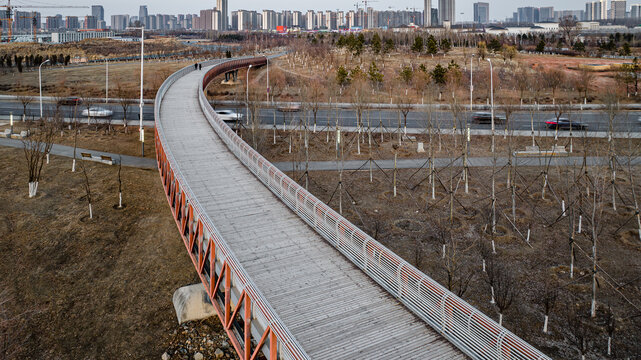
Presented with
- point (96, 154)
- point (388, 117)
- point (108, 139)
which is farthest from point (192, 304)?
point (388, 117)

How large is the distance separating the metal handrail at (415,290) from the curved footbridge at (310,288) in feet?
0.07

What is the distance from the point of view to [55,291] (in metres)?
17.8

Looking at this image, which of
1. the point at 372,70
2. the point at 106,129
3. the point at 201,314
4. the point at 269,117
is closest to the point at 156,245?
the point at 201,314

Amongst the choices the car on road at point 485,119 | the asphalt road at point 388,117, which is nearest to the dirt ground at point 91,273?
the asphalt road at point 388,117

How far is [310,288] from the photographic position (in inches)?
452

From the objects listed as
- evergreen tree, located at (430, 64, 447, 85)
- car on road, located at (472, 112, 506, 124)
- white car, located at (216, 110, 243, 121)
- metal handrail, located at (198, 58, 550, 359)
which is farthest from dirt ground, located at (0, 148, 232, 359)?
evergreen tree, located at (430, 64, 447, 85)

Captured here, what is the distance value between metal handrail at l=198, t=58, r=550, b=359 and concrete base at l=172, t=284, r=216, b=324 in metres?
4.49

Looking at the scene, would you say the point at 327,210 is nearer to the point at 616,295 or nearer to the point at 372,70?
the point at 616,295

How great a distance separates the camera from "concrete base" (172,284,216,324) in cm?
1609

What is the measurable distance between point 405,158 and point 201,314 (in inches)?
781

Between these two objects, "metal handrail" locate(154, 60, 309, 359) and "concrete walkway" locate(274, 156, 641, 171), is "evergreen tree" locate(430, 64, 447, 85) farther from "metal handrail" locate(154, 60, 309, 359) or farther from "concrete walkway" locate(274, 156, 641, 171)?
"metal handrail" locate(154, 60, 309, 359)

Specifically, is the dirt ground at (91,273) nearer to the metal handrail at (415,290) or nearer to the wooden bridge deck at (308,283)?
the wooden bridge deck at (308,283)

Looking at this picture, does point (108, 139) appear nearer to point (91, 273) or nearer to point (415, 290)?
point (91, 273)

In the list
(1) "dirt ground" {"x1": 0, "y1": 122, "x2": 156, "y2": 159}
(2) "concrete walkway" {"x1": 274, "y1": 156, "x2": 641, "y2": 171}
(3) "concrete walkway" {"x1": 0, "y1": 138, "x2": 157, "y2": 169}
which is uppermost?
(1) "dirt ground" {"x1": 0, "y1": 122, "x2": 156, "y2": 159}
